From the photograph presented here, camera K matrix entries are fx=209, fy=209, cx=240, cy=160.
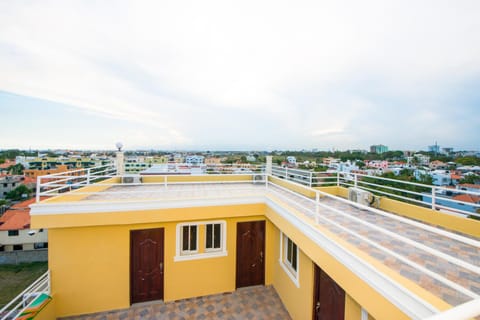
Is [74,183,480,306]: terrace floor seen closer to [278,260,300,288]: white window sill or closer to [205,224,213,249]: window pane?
[278,260,300,288]: white window sill

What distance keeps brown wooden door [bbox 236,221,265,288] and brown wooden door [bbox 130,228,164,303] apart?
7.60ft

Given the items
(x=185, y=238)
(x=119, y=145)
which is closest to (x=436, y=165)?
(x=185, y=238)

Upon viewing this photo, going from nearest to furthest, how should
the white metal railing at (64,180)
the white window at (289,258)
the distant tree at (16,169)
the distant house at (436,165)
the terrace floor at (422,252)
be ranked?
1. the terrace floor at (422,252)
2. the white metal railing at (64,180)
3. the white window at (289,258)
4. the distant house at (436,165)
5. the distant tree at (16,169)

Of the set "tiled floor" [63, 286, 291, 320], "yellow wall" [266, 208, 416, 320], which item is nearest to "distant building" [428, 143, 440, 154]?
"tiled floor" [63, 286, 291, 320]

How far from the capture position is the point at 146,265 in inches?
233

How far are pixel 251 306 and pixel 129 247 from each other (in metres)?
3.75

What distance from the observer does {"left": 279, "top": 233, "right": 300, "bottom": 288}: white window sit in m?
5.34

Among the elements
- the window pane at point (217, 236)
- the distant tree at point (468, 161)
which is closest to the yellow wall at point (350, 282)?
the window pane at point (217, 236)

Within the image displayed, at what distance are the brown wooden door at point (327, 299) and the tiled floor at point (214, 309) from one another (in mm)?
1526

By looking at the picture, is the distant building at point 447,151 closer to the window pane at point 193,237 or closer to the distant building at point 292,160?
the distant building at point 292,160

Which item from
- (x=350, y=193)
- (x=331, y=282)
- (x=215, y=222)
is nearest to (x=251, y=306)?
(x=215, y=222)

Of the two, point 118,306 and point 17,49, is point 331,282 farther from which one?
point 17,49

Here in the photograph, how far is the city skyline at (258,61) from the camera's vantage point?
6.70 meters

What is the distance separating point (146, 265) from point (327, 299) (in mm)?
4739
